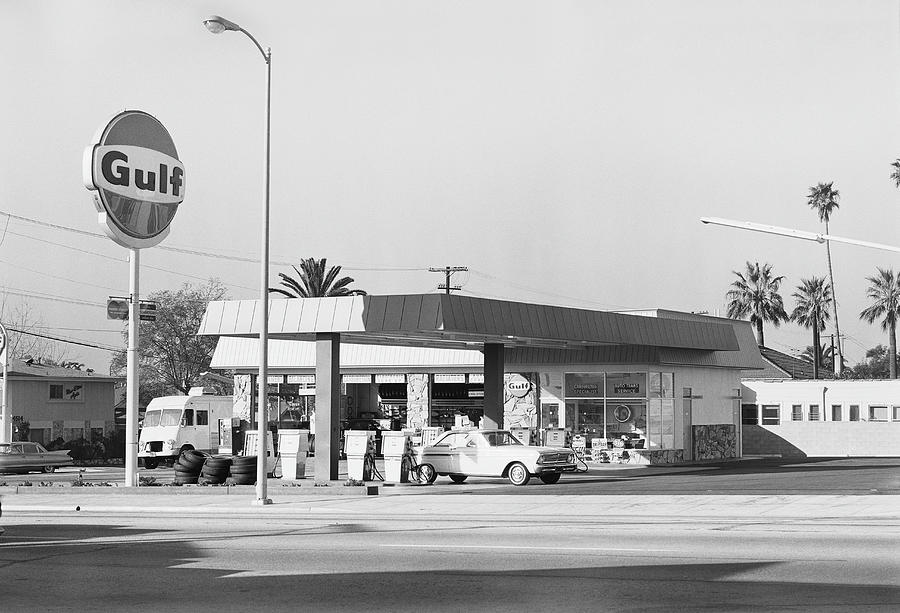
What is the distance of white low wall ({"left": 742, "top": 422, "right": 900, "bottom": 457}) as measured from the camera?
175 ft

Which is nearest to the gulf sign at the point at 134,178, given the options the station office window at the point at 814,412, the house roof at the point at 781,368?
the station office window at the point at 814,412

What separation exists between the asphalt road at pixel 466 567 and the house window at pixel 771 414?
132ft

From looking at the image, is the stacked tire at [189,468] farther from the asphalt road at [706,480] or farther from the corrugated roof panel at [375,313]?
the corrugated roof panel at [375,313]

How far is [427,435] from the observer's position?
124ft

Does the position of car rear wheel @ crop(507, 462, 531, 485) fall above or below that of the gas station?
below

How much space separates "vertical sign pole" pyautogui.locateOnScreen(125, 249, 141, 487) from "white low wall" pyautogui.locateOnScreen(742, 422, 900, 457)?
34340 mm

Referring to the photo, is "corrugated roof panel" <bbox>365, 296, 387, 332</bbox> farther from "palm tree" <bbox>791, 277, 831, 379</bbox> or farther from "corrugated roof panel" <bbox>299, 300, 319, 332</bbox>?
"palm tree" <bbox>791, 277, 831, 379</bbox>

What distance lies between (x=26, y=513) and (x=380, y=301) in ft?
32.0

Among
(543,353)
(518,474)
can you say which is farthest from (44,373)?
(518,474)

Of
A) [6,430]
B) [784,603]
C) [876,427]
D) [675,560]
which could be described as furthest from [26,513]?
[876,427]

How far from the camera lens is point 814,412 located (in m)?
57.6

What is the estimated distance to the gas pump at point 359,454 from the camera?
30297mm

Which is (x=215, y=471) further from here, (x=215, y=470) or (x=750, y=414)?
(x=750, y=414)

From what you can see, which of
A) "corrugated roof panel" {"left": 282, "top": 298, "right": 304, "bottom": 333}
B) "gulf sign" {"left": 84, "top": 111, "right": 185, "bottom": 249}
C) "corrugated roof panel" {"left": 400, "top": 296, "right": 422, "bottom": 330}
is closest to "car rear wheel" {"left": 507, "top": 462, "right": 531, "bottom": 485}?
"corrugated roof panel" {"left": 400, "top": 296, "right": 422, "bottom": 330}
